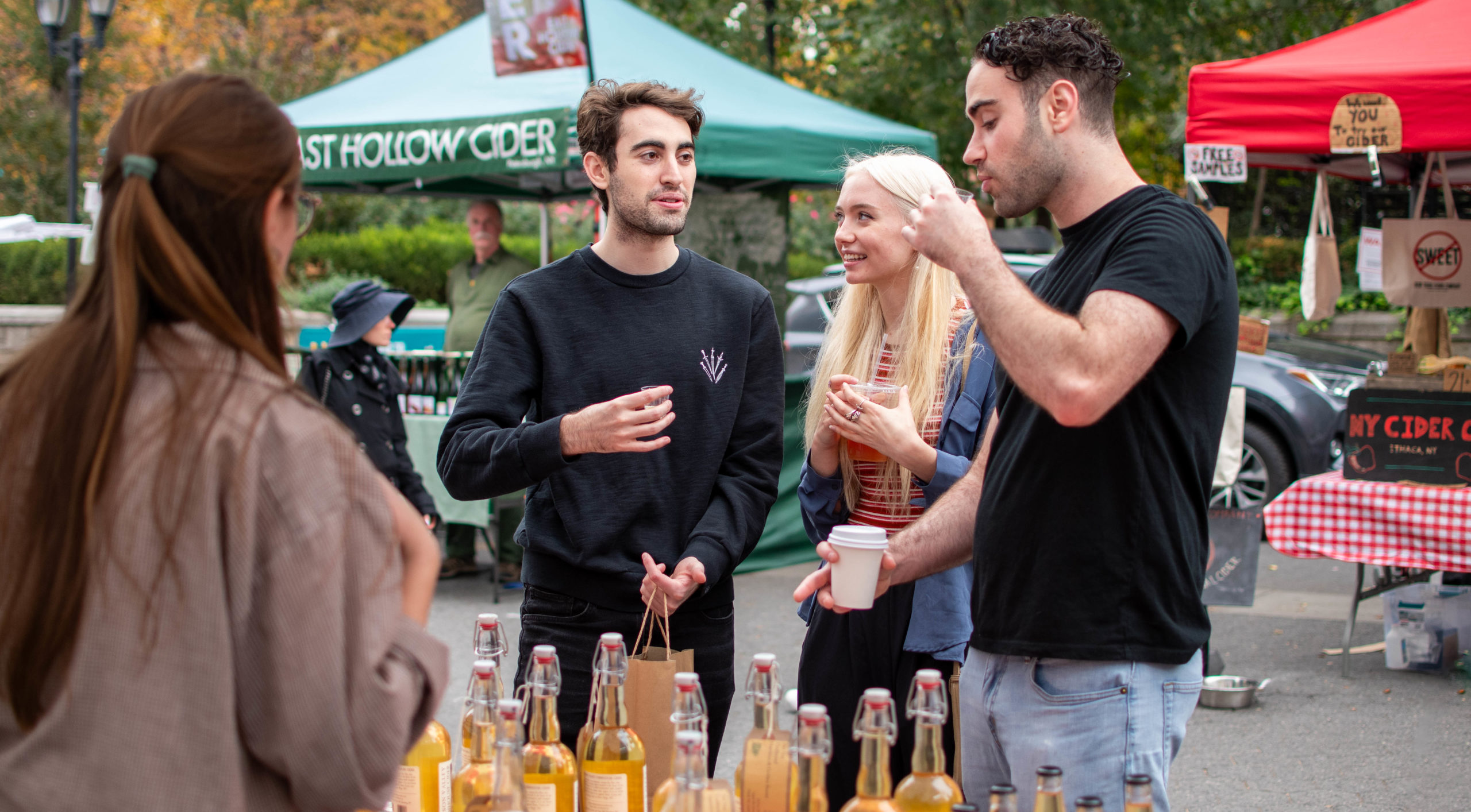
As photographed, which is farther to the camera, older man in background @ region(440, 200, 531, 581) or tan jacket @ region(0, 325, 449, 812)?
older man in background @ region(440, 200, 531, 581)

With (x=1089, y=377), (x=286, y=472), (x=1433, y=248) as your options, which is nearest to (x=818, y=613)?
(x=1089, y=377)

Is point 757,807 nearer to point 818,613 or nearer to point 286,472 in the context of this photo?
point 286,472

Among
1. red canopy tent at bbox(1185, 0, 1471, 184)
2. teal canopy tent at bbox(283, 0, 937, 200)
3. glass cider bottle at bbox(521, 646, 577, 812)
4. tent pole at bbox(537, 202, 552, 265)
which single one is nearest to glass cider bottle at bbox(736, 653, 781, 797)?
glass cider bottle at bbox(521, 646, 577, 812)

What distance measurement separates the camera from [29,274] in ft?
44.8

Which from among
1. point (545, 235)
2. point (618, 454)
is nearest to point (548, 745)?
point (618, 454)

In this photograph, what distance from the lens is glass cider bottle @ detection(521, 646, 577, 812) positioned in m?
1.64

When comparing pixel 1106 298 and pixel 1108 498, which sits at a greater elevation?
pixel 1106 298

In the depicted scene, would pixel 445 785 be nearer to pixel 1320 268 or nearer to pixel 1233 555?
pixel 1233 555

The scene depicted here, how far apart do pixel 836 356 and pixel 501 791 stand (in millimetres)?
1617

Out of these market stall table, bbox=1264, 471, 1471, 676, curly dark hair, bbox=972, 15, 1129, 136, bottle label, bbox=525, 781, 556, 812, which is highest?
curly dark hair, bbox=972, 15, 1129, 136

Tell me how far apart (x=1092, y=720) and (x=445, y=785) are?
975 millimetres

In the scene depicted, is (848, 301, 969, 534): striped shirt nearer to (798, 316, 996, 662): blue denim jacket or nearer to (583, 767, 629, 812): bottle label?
(798, 316, 996, 662): blue denim jacket

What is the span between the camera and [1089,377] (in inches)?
64.3

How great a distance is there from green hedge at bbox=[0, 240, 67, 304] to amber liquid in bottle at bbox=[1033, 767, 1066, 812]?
574 inches
